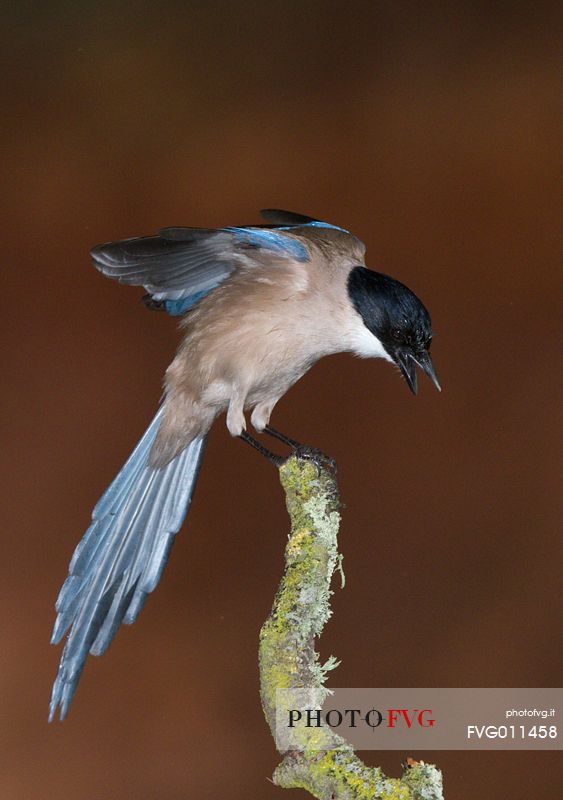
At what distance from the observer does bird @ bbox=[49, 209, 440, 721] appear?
152cm

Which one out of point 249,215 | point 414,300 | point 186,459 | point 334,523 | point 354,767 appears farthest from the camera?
point 249,215

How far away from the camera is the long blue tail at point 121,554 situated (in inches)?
62.0

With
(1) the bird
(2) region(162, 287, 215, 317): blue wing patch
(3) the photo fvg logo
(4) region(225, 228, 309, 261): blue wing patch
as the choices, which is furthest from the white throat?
(3) the photo fvg logo

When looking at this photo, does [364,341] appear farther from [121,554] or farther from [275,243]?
[121,554]

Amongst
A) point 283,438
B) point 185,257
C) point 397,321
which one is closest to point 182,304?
point 185,257

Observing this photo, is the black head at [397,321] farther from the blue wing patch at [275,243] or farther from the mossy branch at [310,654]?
the mossy branch at [310,654]

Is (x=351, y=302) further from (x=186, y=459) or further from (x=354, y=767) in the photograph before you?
(x=354, y=767)

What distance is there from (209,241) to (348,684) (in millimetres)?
1249

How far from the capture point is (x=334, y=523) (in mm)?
1280

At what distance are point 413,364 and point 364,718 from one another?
1.92 feet

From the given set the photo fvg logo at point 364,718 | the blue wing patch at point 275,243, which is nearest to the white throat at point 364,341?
the blue wing patch at point 275,243

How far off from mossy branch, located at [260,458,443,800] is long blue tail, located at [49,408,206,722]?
39 cm

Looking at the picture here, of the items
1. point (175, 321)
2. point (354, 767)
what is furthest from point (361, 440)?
point (354, 767)

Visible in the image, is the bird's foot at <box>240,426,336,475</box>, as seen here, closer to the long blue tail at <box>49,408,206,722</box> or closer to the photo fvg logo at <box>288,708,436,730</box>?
the long blue tail at <box>49,408,206,722</box>
